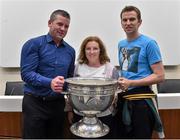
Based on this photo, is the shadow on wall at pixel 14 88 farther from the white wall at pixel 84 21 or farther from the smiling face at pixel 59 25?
the smiling face at pixel 59 25

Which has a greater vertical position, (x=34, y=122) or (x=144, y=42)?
(x=144, y=42)

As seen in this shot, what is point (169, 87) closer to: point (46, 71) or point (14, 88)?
point (46, 71)

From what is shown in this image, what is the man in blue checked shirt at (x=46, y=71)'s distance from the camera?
1.29 m

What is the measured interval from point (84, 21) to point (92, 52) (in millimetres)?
1256

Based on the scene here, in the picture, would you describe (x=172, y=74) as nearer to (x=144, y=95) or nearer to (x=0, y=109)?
(x=144, y=95)

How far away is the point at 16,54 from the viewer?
279 cm

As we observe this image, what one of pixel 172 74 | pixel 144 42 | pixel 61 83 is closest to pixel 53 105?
pixel 61 83

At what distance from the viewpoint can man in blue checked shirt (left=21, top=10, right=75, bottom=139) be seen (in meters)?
1.29

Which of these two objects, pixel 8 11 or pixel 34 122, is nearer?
pixel 34 122

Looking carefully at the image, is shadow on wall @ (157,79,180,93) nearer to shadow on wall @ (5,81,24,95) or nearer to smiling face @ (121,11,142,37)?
smiling face @ (121,11,142,37)

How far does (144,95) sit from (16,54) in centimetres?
191

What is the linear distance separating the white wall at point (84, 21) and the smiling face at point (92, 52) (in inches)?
46.1

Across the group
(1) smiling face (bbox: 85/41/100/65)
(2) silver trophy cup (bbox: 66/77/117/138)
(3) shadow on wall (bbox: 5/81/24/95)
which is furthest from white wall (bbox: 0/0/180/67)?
(2) silver trophy cup (bbox: 66/77/117/138)

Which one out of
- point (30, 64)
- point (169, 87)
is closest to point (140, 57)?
point (30, 64)
